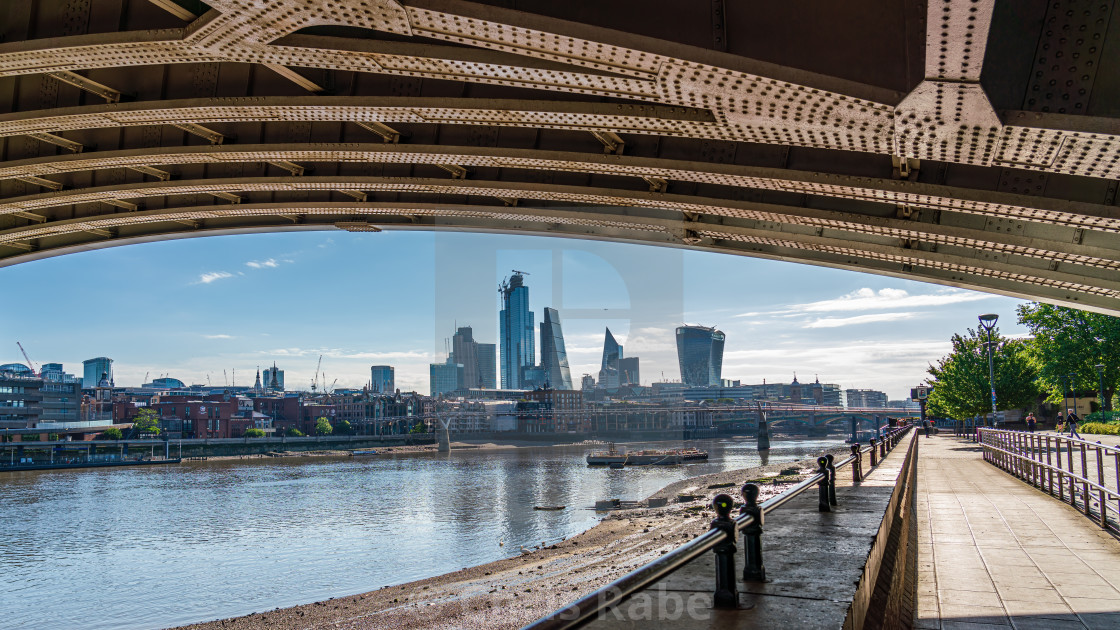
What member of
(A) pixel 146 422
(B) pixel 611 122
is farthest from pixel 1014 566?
(A) pixel 146 422

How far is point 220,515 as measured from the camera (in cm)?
4541

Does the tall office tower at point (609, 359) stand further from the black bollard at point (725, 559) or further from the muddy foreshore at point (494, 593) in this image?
the black bollard at point (725, 559)

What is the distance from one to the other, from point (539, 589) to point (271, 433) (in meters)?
139

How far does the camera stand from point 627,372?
184250 mm

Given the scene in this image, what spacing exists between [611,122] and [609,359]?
167819mm

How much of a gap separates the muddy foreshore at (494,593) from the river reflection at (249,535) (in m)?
2.32

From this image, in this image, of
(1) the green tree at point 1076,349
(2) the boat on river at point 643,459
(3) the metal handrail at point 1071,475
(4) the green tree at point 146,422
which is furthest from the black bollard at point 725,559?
(4) the green tree at point 146,422

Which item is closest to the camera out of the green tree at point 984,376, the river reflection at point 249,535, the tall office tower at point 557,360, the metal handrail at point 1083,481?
the metal handrail at point 1083,481

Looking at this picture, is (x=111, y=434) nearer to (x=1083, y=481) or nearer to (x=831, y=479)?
(x=831, y=479)

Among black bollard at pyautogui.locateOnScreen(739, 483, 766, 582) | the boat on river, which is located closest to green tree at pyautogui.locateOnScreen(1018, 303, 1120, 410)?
the boat on river

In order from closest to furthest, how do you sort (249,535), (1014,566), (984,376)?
1. (1014,566)
2. (249,535)
3. (984,376)

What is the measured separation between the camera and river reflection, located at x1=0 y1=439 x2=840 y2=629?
81.5 ft

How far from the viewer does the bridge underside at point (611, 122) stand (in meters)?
6.38

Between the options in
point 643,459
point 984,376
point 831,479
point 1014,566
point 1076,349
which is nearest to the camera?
point 1014,566
